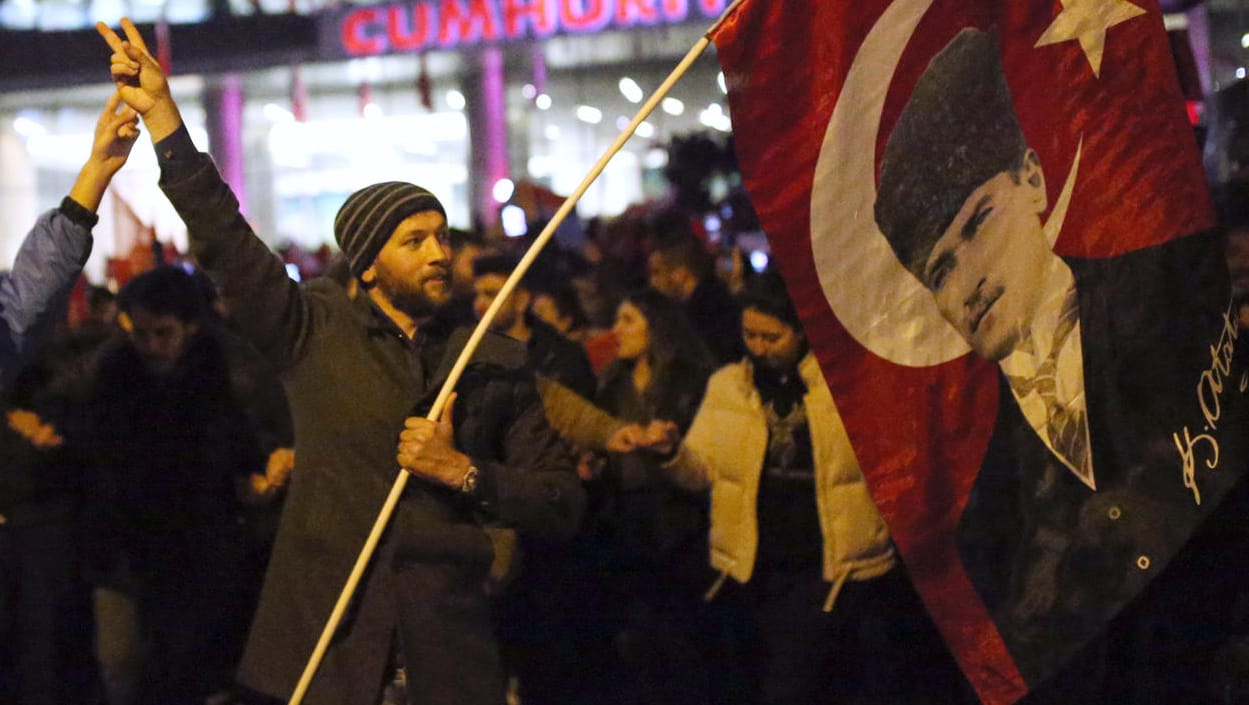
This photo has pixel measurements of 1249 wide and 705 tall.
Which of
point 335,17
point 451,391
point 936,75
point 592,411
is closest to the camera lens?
point 451,391

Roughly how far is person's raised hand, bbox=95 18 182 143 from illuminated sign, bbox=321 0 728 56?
65.5 ft

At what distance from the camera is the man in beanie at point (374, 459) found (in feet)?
12.6

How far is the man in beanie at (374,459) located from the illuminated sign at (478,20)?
19648 mm

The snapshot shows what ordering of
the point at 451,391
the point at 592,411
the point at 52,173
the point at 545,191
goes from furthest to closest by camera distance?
the point at 52,173 → the point at 545,191 → the point at 592,411 → the point at 451,391

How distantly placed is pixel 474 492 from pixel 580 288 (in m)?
6.79

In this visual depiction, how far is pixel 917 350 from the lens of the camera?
4.22 metres

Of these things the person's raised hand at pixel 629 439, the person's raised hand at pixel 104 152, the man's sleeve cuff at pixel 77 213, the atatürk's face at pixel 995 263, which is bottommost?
the person's raised hand at pixel 629 439

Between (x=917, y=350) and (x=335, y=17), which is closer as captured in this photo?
(x=917, y=350)

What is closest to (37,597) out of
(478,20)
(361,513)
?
(361,513)

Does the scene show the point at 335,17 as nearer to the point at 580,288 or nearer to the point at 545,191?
the point at 545,191

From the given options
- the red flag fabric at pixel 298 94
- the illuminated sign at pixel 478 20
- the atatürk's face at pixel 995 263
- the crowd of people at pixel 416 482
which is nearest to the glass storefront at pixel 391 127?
the red flag fabric at pixel 298 94

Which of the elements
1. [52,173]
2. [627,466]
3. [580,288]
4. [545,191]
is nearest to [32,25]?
[52,173]

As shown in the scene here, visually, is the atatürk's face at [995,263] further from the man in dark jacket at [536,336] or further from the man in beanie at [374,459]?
the man in dark jacket at [536,336]

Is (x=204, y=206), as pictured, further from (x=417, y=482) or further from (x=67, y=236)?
(x=417, y=482)
